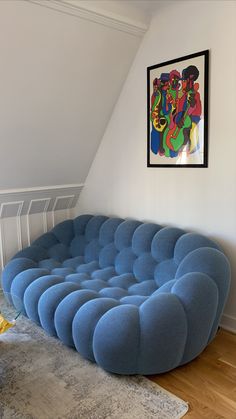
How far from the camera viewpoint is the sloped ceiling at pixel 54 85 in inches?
93.7

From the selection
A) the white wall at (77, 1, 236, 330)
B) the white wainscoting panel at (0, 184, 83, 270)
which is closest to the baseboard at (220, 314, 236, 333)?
the white wall at (77, 1, 236, 330)

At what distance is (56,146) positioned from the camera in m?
3.23

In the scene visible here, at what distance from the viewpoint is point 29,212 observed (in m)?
3.55

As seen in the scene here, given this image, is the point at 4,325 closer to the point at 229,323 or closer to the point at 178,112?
the point at 229,323

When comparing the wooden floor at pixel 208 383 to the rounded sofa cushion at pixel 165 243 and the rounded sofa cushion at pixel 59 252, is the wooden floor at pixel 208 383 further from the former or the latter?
the rounded sofa cushion at pixel 59 252

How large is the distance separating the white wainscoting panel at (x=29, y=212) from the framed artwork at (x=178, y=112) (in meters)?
1.10

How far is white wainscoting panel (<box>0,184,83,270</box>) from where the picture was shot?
3.35 metres

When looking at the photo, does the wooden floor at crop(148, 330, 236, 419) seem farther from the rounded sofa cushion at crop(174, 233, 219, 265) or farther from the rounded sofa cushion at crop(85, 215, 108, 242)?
the rounded sofa cushion at crop(85, 215, 108, 242)

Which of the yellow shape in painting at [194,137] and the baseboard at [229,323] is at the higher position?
the yellow shape in painting at [194,137]

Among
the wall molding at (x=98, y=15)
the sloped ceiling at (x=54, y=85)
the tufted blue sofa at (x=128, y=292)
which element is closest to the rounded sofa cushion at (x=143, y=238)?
→ the tufted blue sofa at (x=128, y=292)

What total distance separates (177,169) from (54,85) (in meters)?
1.16

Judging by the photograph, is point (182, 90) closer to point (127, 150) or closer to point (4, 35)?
point (127, 150)

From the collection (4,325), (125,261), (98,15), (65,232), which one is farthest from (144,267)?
(98,15)

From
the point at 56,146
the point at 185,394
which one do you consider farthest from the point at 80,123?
the point at 185,394
